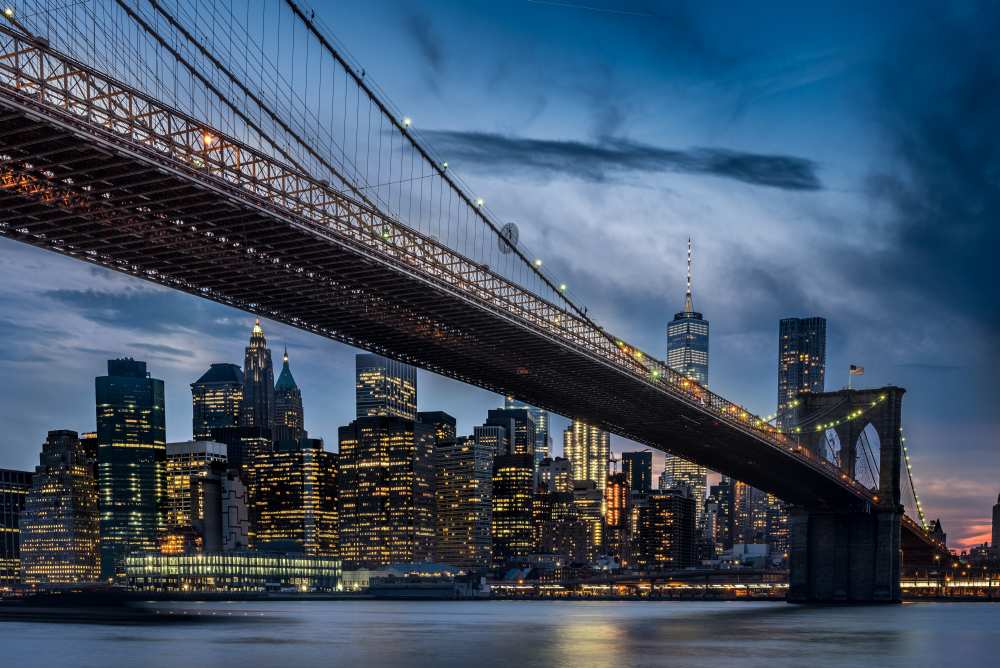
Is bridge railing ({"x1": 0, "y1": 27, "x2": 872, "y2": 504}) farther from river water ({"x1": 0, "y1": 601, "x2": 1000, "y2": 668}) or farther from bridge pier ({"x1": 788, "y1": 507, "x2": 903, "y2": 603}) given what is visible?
bridge pier ({"x1": 788, "y1": 507, "x2": 903, "y2": 603})

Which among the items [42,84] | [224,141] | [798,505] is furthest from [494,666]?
[798,505]

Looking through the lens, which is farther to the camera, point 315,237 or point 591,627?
point 591,627

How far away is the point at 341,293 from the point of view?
142ft

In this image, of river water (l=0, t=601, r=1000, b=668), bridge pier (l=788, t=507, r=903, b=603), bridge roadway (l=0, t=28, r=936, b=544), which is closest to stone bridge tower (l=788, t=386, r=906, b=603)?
bridge pier (l=788, t=507, r=903, b=603)

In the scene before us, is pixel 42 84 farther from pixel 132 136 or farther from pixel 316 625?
pixel 316 625

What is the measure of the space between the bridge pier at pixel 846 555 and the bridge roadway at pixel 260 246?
27.9 m

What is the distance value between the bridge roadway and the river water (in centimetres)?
1216

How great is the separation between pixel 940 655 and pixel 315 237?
90.5 feet

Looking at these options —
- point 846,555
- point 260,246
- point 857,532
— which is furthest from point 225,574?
point 260,246

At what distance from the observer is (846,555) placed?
3548 inches

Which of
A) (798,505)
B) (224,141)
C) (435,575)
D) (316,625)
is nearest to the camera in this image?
(224,141)

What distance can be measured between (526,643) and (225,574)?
128m

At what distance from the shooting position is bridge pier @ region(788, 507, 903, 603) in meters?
88.2

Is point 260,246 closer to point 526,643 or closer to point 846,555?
point 526,643
